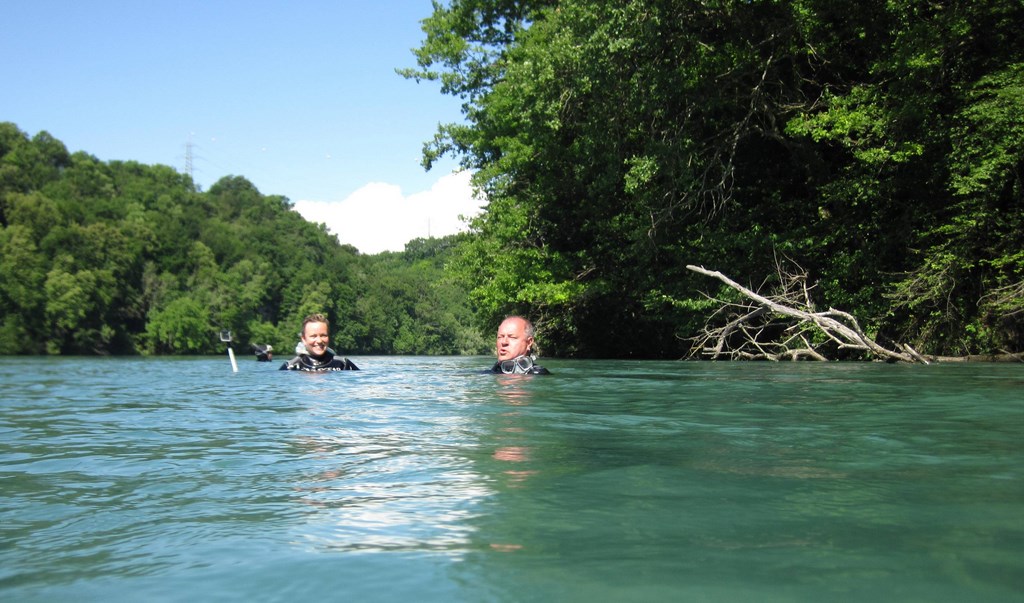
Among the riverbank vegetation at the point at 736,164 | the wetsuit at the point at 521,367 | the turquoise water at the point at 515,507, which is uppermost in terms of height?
the riverbank vegetation at the point at 736,164

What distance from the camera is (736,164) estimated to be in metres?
23.9

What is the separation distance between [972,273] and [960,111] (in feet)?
11.4

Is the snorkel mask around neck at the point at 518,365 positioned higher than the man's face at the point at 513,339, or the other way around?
the man's face at the point at 513,339

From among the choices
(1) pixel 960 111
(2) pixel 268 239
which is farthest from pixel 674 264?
(2) pixel 268 239

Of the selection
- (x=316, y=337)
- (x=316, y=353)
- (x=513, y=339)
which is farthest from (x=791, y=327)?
(x=316, y=337)

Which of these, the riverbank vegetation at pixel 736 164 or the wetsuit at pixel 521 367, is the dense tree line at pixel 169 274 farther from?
the wetsuit at pixel 521 367

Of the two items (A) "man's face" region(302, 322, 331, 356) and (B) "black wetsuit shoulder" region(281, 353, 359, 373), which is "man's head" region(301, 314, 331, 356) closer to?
(A) "man's face" region(302, 322, 331, 356)

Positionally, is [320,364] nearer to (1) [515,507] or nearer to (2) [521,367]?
(2) [521,367]

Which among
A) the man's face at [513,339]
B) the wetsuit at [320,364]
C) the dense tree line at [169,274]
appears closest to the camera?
the man's face at [513,339]

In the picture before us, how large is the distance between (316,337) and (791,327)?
11.0m

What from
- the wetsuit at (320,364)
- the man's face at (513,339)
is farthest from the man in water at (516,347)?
the wetsuit at (320,364)

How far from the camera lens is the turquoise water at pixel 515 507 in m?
2.42

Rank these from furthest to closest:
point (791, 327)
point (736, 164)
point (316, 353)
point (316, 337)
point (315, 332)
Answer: point (736, 164)
point (791, 327)
point (316, 353)
point (316, 337)
point (315, 332)

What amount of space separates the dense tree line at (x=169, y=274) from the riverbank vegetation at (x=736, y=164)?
193 inches
